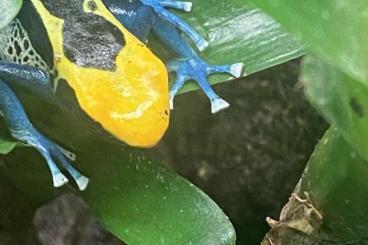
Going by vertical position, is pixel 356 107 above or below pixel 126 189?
above

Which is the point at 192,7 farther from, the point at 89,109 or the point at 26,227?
the point at 26,227

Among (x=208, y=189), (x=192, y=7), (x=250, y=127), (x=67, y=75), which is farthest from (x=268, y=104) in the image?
(x=67, y=75)

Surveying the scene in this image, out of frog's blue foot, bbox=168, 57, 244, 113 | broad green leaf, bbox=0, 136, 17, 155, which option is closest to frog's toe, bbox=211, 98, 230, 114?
frog's blue foot, bbox=168, 57, 244, 113

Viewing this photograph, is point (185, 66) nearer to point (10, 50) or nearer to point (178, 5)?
point (178, 5)

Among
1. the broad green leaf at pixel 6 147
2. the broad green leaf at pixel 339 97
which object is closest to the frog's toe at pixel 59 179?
the broad green leaf at pixel 6 147

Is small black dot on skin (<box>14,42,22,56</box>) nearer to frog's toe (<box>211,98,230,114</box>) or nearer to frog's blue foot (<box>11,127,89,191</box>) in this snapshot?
frog's blue foot (<box>11,127,89,191</box>)

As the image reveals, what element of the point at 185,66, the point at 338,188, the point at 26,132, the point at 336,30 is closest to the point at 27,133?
the point at 26,132
